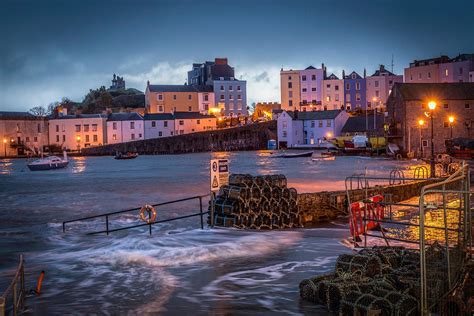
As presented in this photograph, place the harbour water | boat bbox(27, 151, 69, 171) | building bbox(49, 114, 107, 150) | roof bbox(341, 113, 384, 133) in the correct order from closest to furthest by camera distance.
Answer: the harbour water < boat bbox(27, 151, 69, 171) < roof bbox(341, 113, 384, 133) < building bbox(49, 114, 107, 150)

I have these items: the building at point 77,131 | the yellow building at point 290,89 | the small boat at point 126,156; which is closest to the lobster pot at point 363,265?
the small boat at point 126,156

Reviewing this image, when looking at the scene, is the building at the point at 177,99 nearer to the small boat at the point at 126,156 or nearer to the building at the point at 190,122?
the building at the point at 190,122

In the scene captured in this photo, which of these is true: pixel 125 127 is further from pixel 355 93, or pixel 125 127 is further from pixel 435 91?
pixel 435 91

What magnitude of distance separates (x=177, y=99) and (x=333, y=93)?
39.7 meters

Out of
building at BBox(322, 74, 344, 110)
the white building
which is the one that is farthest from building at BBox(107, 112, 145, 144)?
building at BBox(322, 74, 344, 110)

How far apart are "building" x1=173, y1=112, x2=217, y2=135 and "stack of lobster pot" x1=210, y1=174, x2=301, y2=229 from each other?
116002 millimetres

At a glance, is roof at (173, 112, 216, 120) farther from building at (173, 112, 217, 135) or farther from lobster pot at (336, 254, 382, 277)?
lobster pot at (336, 254, 382, 277)

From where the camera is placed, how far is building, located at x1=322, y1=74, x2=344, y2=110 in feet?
467

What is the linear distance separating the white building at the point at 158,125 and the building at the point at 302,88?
30825mm

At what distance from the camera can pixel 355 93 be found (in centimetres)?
14200

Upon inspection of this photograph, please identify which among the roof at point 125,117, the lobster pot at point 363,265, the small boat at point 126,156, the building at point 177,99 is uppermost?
the building at point 177,99

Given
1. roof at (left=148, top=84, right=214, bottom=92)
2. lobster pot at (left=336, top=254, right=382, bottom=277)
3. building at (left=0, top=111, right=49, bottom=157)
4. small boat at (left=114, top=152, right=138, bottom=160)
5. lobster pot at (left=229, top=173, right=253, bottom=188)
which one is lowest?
small boat at (left=114, top=152, right=138, bottom=160)

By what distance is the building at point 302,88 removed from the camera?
143m

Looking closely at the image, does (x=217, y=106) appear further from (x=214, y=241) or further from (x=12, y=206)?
(x=214, y=241)
